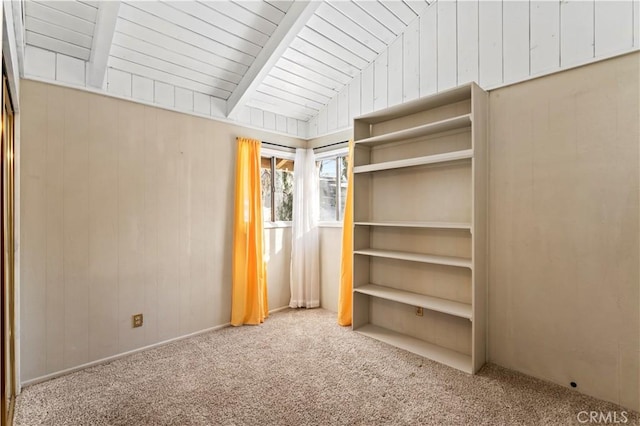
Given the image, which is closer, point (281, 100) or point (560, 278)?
point (560, 278)

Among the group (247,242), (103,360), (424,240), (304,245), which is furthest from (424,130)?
(103,360)

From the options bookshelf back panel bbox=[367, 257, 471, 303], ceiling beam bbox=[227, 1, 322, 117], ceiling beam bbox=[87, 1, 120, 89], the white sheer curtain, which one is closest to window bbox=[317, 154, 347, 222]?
the white sheer curtain

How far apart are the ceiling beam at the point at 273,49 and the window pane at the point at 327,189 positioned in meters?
1.27

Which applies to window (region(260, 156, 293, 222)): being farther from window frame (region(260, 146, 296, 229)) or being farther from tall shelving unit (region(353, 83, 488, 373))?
tall shelving unit (region(353, 83, 488, 373))

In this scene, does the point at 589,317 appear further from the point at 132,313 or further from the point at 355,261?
the point at 132,313

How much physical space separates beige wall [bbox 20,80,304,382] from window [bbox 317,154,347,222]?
1160 millimetres

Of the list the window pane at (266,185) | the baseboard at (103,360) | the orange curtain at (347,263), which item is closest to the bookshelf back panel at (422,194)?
the orange curtain at (347,263)

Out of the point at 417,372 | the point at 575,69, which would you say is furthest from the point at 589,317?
the point at 575,69

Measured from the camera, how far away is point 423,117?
3.03 metres

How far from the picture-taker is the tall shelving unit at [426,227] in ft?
8.38

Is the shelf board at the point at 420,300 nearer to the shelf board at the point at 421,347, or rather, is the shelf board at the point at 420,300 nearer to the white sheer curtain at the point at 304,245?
the shelf board at the point at 421,347

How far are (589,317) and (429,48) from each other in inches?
95.0

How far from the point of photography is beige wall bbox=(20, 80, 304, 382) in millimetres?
2395

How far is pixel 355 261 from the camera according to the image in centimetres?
335
